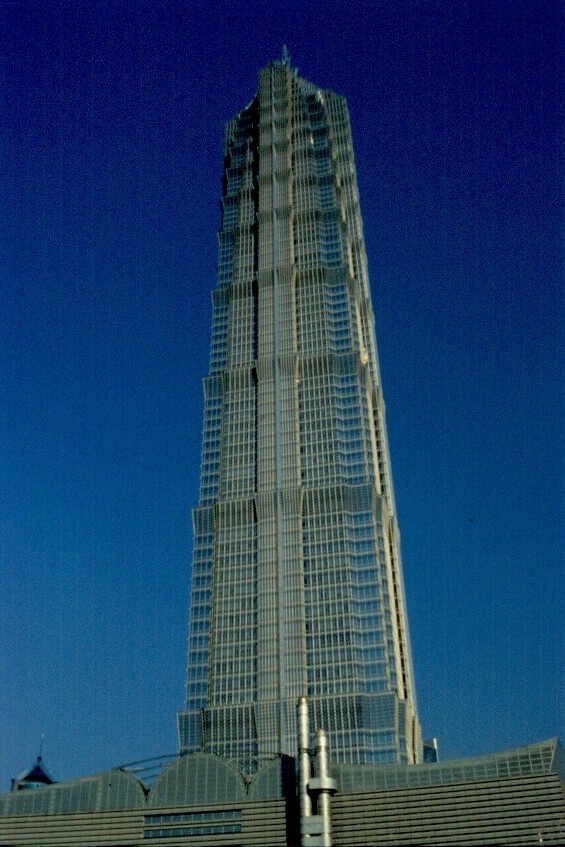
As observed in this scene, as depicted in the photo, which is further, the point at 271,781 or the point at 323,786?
the point at 271,781

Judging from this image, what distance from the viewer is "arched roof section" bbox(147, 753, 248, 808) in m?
125

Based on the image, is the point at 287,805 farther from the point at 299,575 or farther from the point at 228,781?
the point at 299,575

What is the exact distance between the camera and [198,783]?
126688 mm

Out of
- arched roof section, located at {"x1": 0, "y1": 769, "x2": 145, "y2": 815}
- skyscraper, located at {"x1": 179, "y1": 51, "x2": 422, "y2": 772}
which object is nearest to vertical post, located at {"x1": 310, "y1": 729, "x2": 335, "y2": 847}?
arched roof section, located at {"x1": 0, "y1": 769, "x2": 145, "y2": 815}

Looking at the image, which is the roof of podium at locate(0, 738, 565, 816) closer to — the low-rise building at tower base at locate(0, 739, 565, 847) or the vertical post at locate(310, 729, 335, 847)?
the low-rise building at tower base at locate(0, 739, 565, 847)

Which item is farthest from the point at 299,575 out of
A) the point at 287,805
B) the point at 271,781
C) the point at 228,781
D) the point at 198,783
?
the point at 287,805

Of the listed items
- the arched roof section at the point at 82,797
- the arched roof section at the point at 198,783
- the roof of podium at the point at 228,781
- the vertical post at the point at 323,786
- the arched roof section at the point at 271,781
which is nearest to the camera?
the vertical post at the point at 323,786

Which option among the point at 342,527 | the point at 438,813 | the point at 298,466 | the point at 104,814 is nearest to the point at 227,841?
the point at 104,814

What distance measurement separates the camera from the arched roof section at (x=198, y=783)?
409 feet

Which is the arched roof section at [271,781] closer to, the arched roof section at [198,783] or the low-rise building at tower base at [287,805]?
the low-rise building at tower base at [287,805]

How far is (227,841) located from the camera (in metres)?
121

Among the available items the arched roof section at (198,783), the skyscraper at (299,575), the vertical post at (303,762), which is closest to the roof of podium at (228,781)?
the arched roof section at (198,783)

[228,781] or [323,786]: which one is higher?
[228,781]

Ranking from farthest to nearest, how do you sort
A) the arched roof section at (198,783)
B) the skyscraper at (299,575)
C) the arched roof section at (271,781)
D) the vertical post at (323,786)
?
the skyscraper at (299,575), the arched roof section at (198,783), the arched roof section at (271,781), the vertical post at (323,786)
